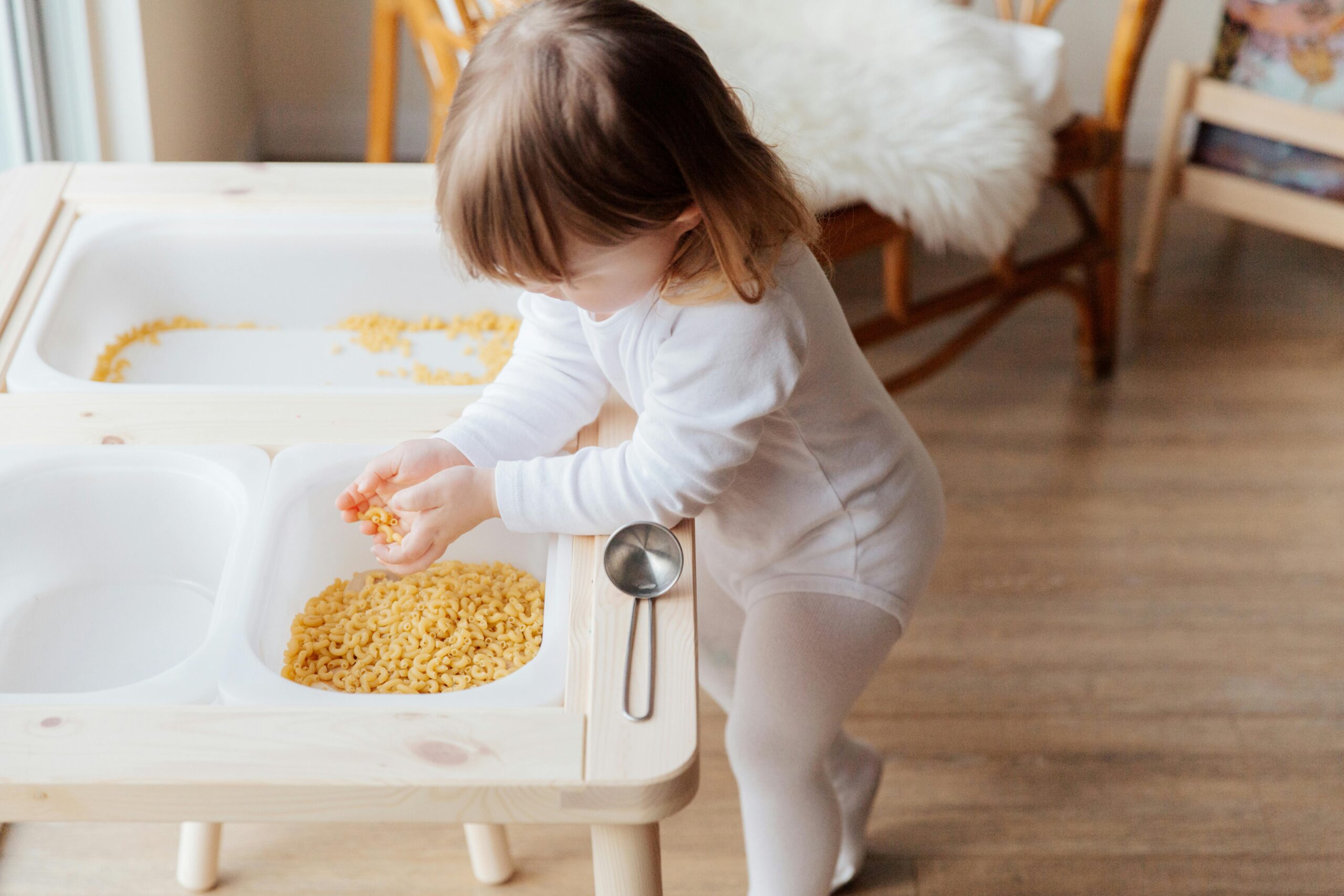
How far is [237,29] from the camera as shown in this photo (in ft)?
8.13

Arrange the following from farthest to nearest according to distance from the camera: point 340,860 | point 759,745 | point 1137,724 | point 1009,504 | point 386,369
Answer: point 1009,504 < point 1137,724 < point 340,860 < point 386,369 < point 759,745

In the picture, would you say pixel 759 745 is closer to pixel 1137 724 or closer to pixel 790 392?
pixel 790 392

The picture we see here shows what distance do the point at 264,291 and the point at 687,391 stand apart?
0.56m

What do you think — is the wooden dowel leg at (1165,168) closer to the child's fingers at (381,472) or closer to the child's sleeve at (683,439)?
the child's sleeve at (683,439)

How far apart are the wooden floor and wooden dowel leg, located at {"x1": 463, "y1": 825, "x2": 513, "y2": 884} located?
0.08ft

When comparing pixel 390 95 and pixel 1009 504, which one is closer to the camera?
pixel 1009 504

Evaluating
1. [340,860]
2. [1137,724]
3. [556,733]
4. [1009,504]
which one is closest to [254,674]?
[556,733]

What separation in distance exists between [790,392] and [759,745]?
0.31m

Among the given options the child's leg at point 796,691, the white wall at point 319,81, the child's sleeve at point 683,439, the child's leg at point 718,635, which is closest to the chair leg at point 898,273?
the child's leg at point 718,635

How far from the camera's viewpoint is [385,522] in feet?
2.70

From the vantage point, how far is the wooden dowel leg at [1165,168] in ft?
7.17

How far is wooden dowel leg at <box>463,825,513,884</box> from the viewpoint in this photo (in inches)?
48.4

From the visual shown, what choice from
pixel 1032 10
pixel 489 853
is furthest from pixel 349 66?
pixel 489 853

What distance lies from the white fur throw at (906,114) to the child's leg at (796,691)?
723 millimetres
